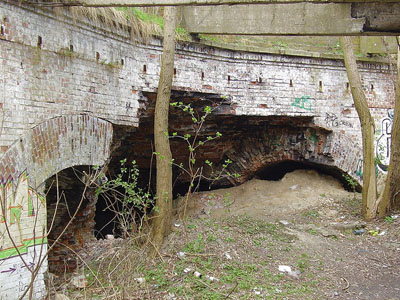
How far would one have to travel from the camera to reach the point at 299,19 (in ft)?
17.2

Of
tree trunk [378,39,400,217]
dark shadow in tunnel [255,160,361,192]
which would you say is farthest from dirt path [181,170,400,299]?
tree trunk [378,39,400,217]

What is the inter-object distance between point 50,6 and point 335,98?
21.1ft

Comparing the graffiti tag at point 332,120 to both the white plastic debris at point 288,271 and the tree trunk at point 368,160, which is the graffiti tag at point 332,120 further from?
the white plastic debris at point 288,271

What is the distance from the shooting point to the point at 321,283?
5.26m

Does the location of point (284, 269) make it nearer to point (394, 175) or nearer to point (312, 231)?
point (312, 231)

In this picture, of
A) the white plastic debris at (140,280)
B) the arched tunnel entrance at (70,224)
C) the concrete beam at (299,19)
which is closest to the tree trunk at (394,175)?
the concrete beam at (299,19)

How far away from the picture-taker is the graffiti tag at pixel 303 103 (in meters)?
9.02

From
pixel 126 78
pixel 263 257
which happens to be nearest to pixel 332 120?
pixel 263 257

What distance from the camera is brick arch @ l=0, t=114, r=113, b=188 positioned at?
4.82 metres

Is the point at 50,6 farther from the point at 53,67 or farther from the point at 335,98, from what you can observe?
the point at 335,98

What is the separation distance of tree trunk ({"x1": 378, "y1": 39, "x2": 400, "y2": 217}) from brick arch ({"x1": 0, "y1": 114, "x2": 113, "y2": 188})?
477 cm

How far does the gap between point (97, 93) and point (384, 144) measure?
661 cm

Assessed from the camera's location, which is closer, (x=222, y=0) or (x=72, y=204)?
(x=222, y=0)

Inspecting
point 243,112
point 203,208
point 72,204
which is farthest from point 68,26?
point 203,208
